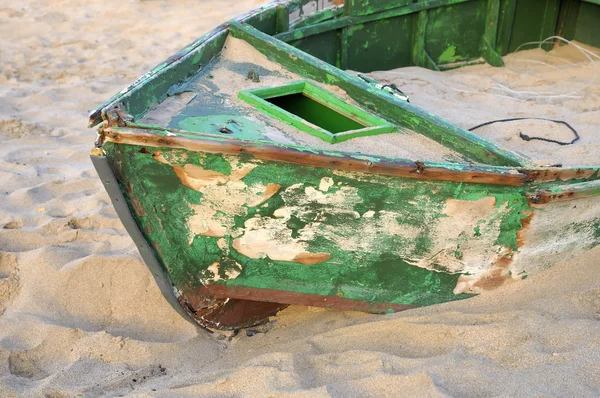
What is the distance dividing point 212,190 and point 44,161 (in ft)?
7.72

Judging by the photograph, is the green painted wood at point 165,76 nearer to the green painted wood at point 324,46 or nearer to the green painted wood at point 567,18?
the green painted wood at point 324,46

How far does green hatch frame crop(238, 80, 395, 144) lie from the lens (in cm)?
279

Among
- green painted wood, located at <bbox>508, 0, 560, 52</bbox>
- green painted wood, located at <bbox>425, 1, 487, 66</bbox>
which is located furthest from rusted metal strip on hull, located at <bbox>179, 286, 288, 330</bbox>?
A: green painted wood, located at <bbox>508, 0, 560, 52</bbox>

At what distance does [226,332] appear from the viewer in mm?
2795

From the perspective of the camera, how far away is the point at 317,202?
2.34m

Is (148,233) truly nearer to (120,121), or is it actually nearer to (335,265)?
(120,121)

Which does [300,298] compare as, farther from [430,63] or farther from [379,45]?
[430,63]

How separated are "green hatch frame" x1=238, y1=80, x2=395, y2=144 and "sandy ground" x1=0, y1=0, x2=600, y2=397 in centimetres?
76

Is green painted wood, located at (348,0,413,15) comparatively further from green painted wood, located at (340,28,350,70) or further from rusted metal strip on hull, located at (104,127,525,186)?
rusted metal strip on hull, located at (104,127,525,186)

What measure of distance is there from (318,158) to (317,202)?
0.63ft

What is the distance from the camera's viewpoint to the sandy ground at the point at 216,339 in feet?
7.26

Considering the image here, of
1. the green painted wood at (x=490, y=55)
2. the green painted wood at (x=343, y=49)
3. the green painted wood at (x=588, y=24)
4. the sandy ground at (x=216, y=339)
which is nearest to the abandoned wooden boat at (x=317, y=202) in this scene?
the sandy ground at (x=216, y=339)

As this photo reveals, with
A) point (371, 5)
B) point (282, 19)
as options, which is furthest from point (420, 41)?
point (282, 19)

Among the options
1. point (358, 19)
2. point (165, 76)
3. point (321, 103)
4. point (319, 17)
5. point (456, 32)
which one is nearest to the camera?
point (165, 76)
